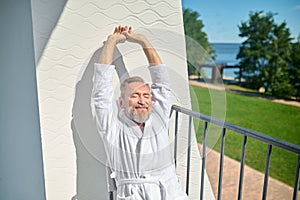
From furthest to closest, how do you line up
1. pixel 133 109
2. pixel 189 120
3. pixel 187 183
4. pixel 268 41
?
pixel 268 41 → pixel 187 183 → pixel 189 120 → pixel 133 109

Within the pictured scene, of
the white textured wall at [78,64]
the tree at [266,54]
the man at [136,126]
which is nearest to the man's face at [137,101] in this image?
the man at [136,126]

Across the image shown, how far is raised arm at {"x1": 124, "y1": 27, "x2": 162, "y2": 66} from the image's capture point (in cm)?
133

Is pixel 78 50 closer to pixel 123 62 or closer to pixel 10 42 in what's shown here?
pixel 123 62

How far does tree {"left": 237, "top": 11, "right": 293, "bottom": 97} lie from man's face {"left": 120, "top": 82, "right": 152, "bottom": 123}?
42.6 feet

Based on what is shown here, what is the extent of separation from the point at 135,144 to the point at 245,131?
50 centimetres

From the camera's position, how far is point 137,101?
1255 millimetres

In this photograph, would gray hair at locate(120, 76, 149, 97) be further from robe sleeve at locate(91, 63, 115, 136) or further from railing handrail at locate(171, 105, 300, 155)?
railing handrail at locate(171, 105, 300, 155)

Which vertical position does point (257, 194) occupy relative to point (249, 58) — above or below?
below

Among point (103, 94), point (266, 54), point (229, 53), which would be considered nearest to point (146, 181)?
point (103, 94)

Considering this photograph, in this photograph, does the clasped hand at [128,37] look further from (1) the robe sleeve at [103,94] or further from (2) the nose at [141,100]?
(2) the nose at [141,100]

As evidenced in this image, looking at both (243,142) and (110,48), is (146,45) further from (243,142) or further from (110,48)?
(243,142)

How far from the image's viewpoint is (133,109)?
4.15ft

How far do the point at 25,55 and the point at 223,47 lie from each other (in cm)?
1465

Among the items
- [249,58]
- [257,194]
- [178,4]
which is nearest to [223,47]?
[249,58]
